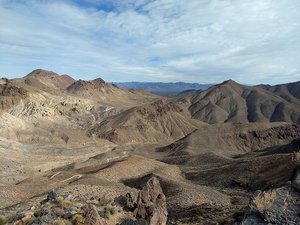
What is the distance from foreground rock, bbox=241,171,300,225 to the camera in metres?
11.7

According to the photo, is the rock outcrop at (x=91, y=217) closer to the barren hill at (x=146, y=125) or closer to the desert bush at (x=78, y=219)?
the desert bush at (x=78, y=219)

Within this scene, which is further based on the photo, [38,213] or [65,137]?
[65,137]

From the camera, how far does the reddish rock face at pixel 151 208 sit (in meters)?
18.0

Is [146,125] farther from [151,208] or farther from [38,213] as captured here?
Answer: [38,213]

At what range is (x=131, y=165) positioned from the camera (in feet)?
191

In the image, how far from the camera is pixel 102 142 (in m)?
109

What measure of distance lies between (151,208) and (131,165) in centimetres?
3990

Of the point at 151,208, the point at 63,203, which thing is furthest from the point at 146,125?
the point at 63,203

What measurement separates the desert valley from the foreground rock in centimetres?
3

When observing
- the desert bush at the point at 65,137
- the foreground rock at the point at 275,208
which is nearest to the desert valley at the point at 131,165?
the foreground rock at the point at 275,208

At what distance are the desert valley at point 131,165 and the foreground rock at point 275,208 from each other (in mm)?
28

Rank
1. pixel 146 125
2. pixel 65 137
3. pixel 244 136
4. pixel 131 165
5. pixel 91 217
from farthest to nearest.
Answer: pixel 146 125 → pixel 244 136 → pixel 65 137 → pixel 131 165 → pixel 91 217

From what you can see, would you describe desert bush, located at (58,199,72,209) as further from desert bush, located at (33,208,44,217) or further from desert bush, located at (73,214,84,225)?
desert bush, located at (73,214,84,225)

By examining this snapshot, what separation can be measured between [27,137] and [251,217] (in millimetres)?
89756
